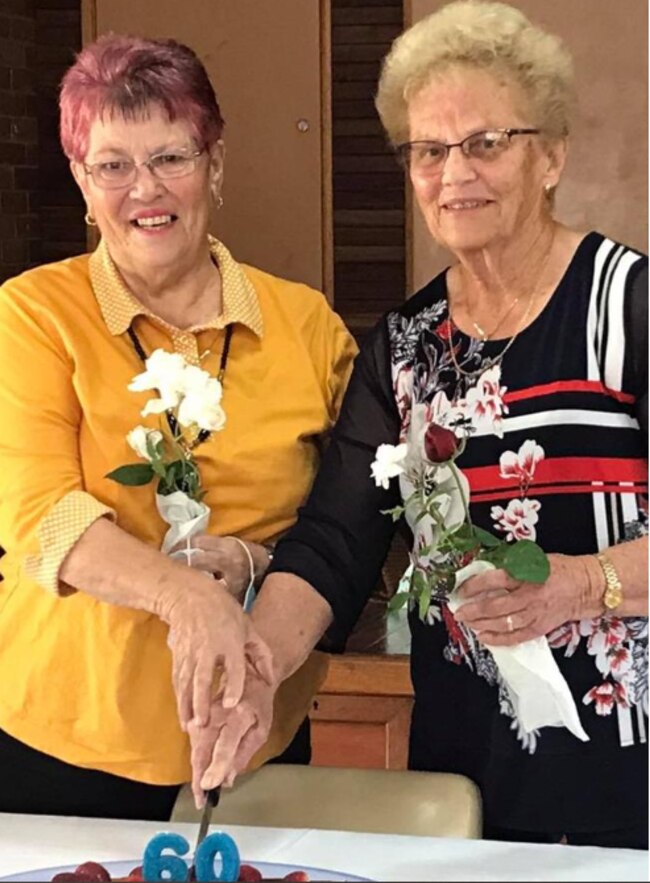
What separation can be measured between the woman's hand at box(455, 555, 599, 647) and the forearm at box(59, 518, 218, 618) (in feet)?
0.93

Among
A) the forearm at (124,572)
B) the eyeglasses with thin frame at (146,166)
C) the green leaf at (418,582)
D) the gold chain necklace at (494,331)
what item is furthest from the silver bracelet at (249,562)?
the eyeglasses with thin frame at (146,166)

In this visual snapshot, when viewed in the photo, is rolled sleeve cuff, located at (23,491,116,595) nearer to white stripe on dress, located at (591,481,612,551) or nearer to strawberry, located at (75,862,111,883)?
strawberry, located at (75,862,111,883)

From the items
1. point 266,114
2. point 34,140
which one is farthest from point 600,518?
point 34,140

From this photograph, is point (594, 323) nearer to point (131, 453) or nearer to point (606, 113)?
point (131, 453)

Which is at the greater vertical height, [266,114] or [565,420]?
[266,114]

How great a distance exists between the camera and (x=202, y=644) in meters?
1.58

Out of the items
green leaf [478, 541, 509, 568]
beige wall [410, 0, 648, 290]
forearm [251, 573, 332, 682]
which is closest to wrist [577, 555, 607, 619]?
green leaf [478, 541, 509, 568]

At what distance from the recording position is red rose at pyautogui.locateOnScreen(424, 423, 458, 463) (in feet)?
4.99

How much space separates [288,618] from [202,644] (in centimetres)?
17

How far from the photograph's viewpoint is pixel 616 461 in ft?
5.40

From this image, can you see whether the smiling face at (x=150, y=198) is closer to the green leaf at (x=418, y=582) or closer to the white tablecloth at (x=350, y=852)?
the green leaf at (x=418, y=582)

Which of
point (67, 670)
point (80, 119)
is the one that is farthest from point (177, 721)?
point (80, 119)

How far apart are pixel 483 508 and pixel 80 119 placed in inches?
25.3

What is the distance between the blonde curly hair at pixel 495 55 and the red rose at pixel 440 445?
1.30 feet
